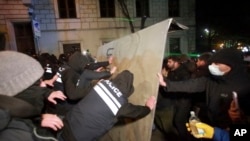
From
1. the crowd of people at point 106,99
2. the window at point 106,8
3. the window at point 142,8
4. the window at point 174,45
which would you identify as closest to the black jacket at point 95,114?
the crowd of people at point 106,99

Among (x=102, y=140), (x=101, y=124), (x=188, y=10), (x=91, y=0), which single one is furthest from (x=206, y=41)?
(x=101, y=124)

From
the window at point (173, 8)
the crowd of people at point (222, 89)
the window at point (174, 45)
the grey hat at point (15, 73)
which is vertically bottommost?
the window at point (174, 45)

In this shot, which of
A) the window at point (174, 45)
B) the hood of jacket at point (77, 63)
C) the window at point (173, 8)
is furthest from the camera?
→ the window at point (174, 45)

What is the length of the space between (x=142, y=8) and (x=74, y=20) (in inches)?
194

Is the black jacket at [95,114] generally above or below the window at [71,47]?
above

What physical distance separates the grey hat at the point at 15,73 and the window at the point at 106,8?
14056 millimetres

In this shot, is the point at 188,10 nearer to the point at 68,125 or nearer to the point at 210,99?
the point at 210,99

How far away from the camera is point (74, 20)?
47.3 feet

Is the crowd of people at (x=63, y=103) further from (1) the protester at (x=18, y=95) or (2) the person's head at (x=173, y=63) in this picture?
(2) the person's head at (x=173, y=63)

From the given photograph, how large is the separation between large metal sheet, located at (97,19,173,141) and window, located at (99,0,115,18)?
12471 millimetres

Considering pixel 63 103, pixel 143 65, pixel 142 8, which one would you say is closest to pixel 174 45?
pixel 142 8

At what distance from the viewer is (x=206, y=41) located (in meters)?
18.0

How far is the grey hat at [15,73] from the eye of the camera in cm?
145

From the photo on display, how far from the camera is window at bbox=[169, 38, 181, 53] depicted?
55.8 feet
